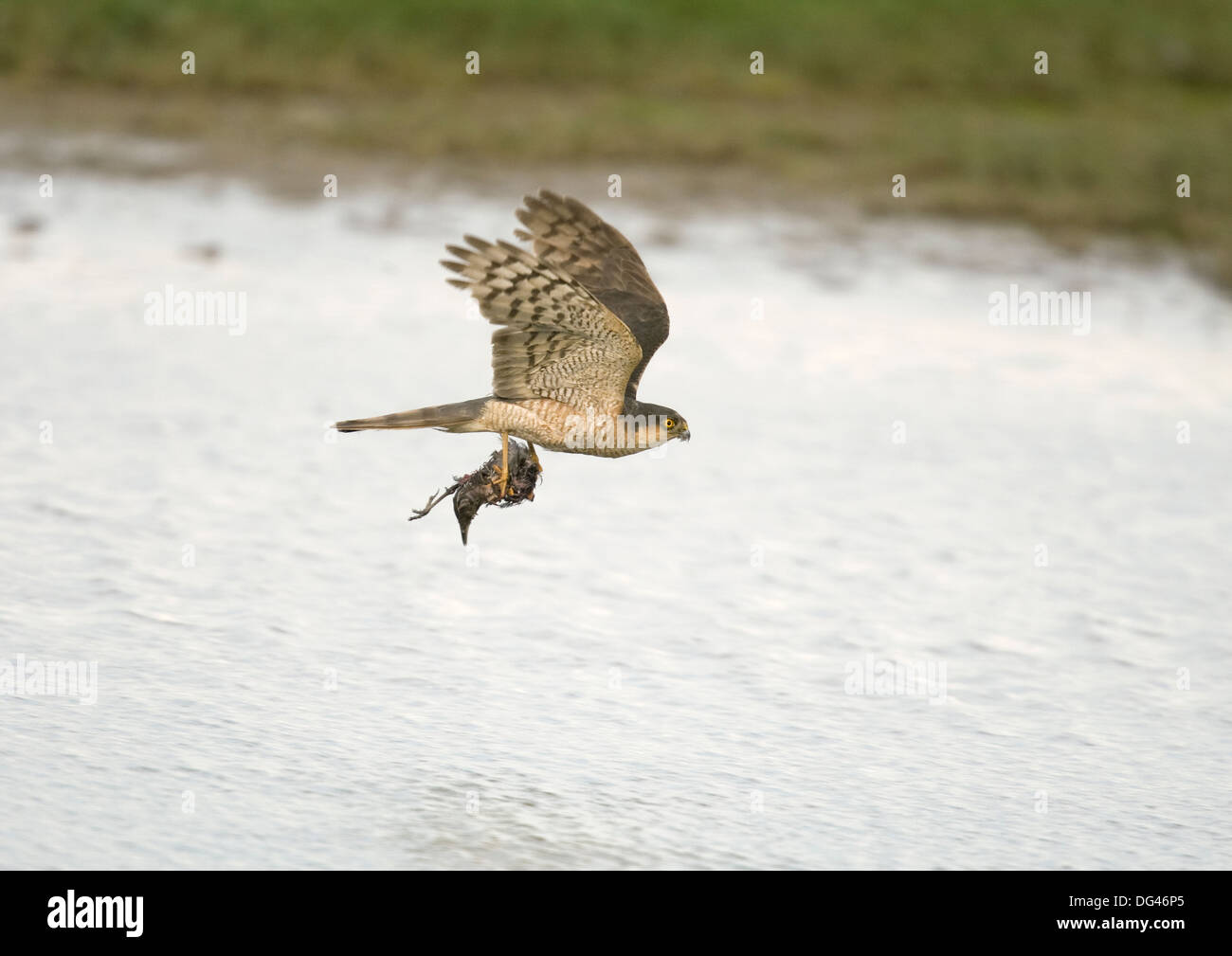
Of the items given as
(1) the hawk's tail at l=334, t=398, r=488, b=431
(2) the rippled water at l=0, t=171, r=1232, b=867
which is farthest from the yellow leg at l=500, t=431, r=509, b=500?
(2) the rippled water at l=0, t=171, r=1232, b=867

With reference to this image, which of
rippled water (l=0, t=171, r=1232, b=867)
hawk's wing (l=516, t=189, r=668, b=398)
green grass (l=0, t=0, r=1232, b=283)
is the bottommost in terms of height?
rippled water (l=0, t=171, r=1232, b=867)

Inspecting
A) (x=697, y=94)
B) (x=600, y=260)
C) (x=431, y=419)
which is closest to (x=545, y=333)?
(x=431, y=419)

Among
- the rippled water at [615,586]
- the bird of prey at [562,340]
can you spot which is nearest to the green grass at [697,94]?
the rippled water at [615,586]

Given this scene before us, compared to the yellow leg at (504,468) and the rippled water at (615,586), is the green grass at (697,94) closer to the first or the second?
the rippled water at (615,586)

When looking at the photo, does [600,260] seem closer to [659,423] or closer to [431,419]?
[659,423]

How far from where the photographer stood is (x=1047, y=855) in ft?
29.7

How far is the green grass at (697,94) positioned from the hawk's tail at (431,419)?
659 inches

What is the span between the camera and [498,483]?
349 inches

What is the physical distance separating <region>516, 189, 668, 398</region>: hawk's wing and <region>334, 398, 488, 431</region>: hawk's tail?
0.91 meters

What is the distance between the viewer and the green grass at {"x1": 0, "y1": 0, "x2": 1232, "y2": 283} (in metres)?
25.8

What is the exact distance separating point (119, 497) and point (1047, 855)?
7.22 metres

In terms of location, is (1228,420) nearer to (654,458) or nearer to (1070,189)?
(654,458)

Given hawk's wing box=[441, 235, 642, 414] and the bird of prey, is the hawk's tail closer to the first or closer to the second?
the bird of prey
